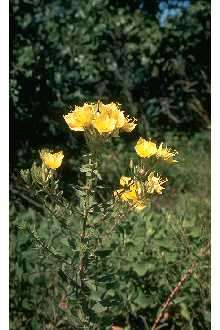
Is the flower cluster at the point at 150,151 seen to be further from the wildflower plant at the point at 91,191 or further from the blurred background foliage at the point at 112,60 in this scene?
the blurred background foliage at the point at 112,60

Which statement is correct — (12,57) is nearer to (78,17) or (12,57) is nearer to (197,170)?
(197,170)

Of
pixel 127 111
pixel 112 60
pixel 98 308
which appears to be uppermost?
pixel 112 60

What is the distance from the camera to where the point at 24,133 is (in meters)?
3.85

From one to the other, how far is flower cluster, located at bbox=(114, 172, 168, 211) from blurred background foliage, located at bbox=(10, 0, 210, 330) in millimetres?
366

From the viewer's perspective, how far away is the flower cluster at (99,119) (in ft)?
4.29

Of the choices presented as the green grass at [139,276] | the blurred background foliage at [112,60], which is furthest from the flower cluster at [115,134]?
the blurred background foliage at [112,60]

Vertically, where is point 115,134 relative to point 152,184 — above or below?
above

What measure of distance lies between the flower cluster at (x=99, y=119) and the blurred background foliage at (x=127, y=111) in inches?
18.7

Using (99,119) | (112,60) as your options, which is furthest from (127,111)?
(99,119)

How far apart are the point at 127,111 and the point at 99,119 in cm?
422

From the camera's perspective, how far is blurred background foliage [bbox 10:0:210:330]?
86.3 inches

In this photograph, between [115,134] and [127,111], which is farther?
[127,111]

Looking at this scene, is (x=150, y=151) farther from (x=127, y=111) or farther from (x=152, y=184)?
(x=127, y=111)

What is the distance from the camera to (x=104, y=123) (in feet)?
4.28
